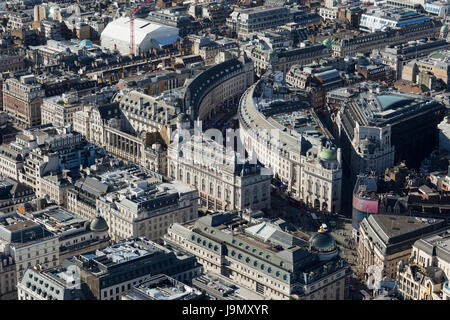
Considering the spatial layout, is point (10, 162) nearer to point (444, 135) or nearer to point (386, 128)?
point (386, 128)

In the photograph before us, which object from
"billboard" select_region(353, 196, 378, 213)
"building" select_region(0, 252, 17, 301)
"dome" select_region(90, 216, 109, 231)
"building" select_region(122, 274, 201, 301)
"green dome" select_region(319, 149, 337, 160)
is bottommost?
"building" select_region(0, 252, 17, 301)

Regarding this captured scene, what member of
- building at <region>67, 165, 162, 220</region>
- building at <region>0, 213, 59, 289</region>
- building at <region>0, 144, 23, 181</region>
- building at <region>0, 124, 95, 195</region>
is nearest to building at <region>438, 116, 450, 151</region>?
building at <region>67, 165, 162, 220</region>

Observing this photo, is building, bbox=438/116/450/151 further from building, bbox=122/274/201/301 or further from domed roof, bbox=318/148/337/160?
building, bbox=122/274/201/301

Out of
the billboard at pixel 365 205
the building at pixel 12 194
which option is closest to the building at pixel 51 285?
the building at pixel 12 194

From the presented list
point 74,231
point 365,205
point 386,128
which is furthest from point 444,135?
point 74,231

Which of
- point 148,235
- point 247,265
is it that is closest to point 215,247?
point 247,265
